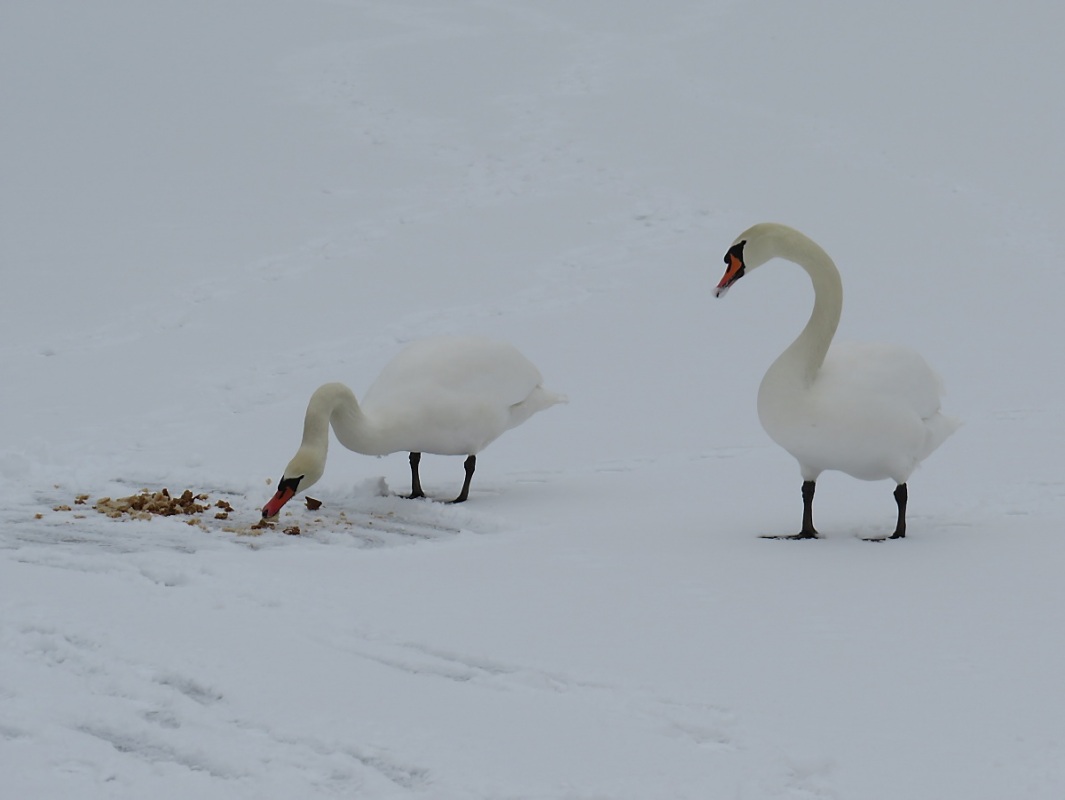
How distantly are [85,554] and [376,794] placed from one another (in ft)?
8.48

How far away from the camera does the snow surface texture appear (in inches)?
152

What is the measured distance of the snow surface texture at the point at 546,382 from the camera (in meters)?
3.86

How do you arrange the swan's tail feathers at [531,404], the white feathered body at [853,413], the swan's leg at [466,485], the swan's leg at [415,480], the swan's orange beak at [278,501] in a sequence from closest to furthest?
the white feathered body at [853,413] < the swan's orange beak at [278,501] < the swan's leg at [466,485] < the swan's leg at [415,480] < the swan's tail feathers at [531,404]

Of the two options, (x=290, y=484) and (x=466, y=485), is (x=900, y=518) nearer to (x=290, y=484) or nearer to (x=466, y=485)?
(x=466, y=485)

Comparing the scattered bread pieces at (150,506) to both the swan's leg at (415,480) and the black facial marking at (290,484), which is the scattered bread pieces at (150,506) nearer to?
the black facial marking at (290,484)

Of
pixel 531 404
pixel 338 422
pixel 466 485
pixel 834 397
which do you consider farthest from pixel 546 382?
pixel 834 397

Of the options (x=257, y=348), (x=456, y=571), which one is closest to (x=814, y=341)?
(x=456, y=571)

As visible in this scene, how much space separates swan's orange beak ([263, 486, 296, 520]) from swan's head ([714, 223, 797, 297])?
2.29 meters

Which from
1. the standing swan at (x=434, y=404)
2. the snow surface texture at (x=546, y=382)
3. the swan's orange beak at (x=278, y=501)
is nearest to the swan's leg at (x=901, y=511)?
the snow surface texture at (x=546, y=382)

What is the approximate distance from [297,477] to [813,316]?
2.61 m

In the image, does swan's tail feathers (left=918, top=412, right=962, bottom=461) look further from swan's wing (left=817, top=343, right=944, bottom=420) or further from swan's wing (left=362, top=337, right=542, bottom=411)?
swan's wing (left=362, top=337, right=542, bottom=411)

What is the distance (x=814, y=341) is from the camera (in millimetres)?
6691

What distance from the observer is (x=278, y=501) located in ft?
22.0

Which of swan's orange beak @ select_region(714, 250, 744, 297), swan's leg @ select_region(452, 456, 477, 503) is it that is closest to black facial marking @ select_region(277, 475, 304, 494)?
swan's leg @ select_region(452, 456, 477, 503)
